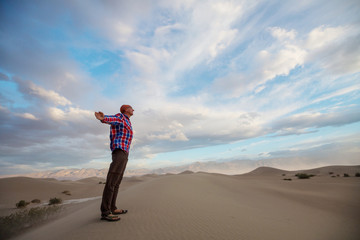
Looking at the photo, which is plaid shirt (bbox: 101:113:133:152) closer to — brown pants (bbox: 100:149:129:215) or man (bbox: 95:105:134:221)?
man (bbox: 95:105:134:221)

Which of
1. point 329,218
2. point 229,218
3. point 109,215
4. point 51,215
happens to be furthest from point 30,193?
point 329,218

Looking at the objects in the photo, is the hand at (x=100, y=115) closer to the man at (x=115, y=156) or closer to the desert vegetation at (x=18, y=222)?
the man at (x=115, y=156)

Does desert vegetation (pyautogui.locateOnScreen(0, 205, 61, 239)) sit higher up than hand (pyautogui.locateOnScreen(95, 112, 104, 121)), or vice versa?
hand (pyautogui.locateOnScreen(95, 112, 104, 121))

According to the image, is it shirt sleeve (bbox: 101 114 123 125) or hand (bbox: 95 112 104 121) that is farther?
shirt sleeve (bbox: 101 114 123 125)

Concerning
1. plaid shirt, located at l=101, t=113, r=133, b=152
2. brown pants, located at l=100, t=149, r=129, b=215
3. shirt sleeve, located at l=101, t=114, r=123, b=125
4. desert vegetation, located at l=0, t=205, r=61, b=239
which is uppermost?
shirt sleeve, located at l=101, t=114, r=123, b=125

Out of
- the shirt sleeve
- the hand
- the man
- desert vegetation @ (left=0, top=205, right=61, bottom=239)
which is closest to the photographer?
the hand

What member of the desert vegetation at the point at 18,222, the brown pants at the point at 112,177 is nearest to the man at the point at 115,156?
the brown pants at the point at 112,177

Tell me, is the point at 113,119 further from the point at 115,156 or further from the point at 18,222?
the point at 18,222

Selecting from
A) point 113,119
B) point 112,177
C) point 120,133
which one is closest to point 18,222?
point 112,177

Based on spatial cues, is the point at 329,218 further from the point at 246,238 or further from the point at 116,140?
the point at 116,140

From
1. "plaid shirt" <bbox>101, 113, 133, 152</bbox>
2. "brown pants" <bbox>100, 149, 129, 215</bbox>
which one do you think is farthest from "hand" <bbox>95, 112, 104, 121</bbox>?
"brown pants" <bbox>100, 149, 129, 215</bbox>

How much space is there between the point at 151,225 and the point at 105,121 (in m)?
2.32

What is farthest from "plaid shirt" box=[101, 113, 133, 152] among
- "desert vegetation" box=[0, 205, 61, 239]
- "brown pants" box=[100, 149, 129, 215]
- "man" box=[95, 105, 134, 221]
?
"desert vegetation" box=[0, 205, 61, 239]

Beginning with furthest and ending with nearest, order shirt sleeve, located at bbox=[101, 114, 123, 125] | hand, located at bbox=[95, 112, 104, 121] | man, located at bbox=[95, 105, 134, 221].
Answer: man, located at bbox=[95, 105, 134, 221] < shirt sleeve, located at bbox=[101, 114, 123, 125] < hand, located at bbox=[95, 112, 104, 121]
